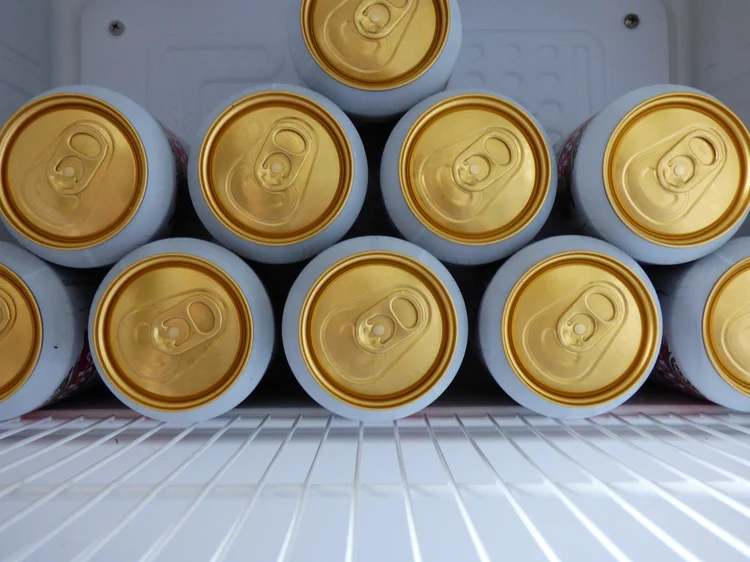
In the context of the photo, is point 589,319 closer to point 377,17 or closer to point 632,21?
point 377,17

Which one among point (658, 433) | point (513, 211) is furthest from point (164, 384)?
point (658, 433)

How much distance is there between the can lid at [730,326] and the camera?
27.7 inches

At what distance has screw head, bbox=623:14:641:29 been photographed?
112 cm

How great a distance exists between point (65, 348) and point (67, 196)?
185 millimetres

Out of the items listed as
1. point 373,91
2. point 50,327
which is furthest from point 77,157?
point 373,91

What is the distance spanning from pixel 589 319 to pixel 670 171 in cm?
20

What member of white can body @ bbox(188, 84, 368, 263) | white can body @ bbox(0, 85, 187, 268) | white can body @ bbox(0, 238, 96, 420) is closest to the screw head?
white can body @ bbox(188, 84, 368, 263)

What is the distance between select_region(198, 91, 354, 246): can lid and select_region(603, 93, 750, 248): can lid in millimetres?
323

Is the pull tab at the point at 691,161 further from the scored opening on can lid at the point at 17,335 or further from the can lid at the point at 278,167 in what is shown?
the scored opening on can lid at the point at 17,335

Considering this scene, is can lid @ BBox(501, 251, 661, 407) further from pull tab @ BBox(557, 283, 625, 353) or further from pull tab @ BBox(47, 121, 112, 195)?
pull tab @ BBox(47, 121, 112, 195)

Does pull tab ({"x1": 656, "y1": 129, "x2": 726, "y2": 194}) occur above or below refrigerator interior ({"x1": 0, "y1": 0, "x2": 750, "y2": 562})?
above

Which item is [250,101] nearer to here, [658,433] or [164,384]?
[164,384]

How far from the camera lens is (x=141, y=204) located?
0.68m

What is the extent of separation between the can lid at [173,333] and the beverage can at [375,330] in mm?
76
